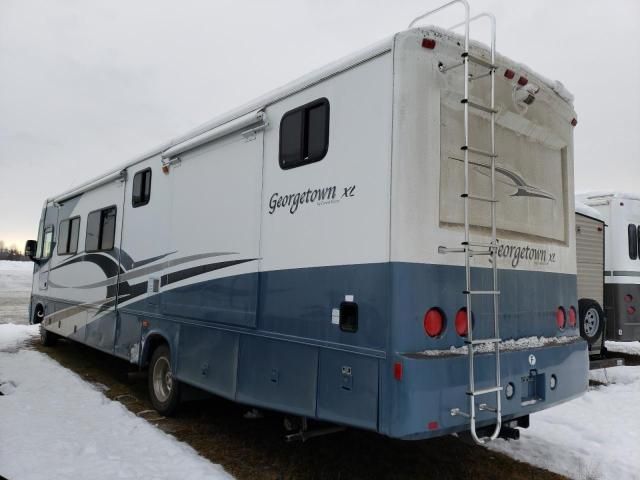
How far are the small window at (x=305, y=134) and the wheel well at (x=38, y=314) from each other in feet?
29.1

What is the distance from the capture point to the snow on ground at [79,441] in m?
4.29

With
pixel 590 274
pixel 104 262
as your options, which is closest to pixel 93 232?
pixel 104 262

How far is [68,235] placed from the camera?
9.78m

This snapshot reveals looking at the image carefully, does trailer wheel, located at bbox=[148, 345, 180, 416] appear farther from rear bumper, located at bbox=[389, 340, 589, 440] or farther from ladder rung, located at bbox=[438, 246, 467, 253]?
ladder rung, located at bbox=[438, 246, 467, 253]

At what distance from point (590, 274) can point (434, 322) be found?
6809 mm

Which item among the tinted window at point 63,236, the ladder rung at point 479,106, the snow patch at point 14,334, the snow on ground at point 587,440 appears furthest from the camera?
the snow patch at point 14,334

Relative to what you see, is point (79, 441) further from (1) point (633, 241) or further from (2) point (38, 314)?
(1) point (633, 241)

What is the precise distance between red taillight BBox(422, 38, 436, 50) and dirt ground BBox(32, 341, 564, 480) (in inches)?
135

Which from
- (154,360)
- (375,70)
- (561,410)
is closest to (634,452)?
(561,410)

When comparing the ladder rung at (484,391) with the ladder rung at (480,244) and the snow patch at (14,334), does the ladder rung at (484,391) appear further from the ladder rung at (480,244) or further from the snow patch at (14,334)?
the snow patch at (14,334)

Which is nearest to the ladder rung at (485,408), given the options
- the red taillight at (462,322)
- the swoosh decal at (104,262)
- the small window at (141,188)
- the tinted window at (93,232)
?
the red taillight at (462,322)

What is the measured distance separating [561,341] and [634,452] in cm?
156

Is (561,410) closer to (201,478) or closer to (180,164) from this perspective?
(201,478)

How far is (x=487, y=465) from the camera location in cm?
470
